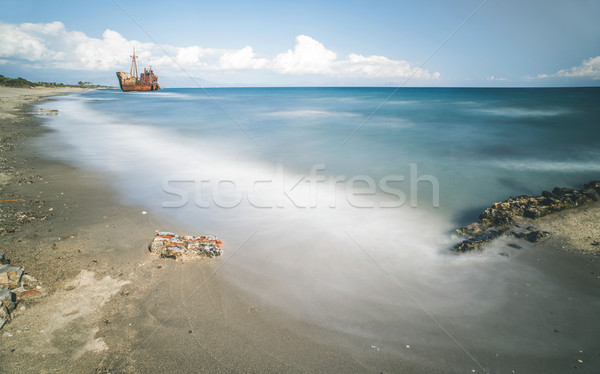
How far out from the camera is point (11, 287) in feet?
11.9

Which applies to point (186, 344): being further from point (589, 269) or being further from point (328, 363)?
point (589, 269)

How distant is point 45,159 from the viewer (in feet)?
34.0

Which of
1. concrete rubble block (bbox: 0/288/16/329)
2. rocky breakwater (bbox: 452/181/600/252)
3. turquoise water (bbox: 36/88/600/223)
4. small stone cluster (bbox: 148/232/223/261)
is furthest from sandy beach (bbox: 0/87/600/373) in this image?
turquoise water (bbox: 36/88/600/223)

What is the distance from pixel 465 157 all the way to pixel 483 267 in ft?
31.8

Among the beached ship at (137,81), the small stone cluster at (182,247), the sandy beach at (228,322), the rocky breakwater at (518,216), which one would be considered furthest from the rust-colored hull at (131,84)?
the rocky breakwater at (518,216)

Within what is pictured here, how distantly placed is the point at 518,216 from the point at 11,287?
9.17 metres

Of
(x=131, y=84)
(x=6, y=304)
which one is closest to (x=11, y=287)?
(x=6, y=304)

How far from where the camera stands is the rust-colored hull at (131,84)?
72.4 m

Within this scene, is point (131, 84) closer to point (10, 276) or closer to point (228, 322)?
point (10, 276)

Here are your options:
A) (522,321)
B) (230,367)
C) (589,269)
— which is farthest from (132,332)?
(589,269)

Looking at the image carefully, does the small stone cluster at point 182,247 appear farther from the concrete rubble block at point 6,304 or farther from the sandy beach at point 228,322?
the concrete rubble block at point 6,304

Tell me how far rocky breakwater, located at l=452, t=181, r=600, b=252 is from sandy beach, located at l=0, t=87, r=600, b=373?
0.30 meters

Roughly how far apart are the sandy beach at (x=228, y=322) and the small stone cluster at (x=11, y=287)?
9 cm

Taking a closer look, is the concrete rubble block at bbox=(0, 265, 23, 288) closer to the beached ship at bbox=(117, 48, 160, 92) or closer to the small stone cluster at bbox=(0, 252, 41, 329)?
the small stone cluster at bbox=(0, 252, 41, 329)
